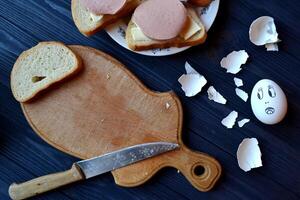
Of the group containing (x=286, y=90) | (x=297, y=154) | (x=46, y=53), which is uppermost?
(x=46, y=53)

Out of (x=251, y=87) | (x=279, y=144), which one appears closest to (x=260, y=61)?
(x=251, y=87)

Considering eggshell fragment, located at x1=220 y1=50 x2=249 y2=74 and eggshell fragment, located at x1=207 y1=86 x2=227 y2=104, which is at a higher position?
eggshell fragment, located at x1=220 y1=50 x2=249 y2=74

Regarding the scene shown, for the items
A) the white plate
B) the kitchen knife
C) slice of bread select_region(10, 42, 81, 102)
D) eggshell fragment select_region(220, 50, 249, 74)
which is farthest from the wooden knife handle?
eggshell fragment select_region(220, 50, 249, 74)

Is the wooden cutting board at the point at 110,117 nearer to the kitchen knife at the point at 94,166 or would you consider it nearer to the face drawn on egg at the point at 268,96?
the kitchen knife at the point at 94,166

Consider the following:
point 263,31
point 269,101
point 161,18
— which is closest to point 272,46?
point 263,31

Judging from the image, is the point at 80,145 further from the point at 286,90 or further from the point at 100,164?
the point at 286,90

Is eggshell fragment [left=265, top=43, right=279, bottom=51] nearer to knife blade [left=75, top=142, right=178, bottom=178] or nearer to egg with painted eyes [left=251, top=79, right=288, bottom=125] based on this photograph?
egg with painted eyes [left=251, top=79, right=288, bottom=125]

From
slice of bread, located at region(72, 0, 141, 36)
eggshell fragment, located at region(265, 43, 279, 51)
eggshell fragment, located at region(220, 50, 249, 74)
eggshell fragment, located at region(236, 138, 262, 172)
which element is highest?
slice of bread, located at region(72, 0, 141, 36)
